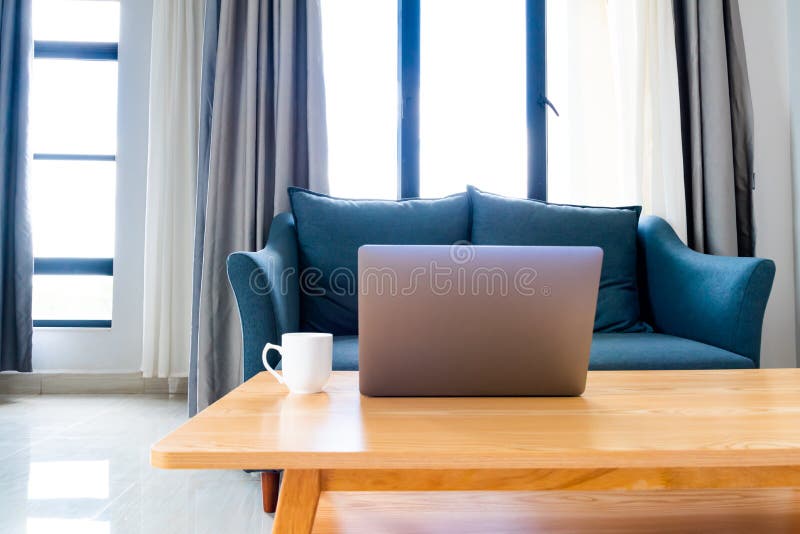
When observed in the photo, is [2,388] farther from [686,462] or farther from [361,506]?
[686,462]

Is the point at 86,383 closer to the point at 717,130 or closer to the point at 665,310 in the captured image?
the point at 665,310

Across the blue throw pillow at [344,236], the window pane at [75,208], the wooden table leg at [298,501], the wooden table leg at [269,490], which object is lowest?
the wooden table leg at [269,490]

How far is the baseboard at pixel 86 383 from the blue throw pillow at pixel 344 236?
4.14 feet

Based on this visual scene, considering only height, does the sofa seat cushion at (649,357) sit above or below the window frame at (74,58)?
below

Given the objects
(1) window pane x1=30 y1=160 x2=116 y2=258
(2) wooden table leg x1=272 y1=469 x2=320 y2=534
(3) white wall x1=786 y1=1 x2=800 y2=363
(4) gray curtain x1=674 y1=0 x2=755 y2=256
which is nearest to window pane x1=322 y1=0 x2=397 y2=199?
(4) gray curtain x1=674 y1=0 x2=755 y2=256

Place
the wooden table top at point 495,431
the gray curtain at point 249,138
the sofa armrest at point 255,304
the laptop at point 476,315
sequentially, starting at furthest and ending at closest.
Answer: the gray curtain at point 249,138 → the sofa armrest at point 255,304 → the laptop at point 476,315 → the wooden table top at point 495,431

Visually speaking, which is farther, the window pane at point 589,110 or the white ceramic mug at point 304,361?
the window pane at point 589,110

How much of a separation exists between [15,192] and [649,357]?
2950mm

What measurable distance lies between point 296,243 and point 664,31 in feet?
5.87

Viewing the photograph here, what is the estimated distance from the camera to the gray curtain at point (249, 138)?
215cm

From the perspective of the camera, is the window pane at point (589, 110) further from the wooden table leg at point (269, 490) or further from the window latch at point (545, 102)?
the wooden table leg at point (269, 490)

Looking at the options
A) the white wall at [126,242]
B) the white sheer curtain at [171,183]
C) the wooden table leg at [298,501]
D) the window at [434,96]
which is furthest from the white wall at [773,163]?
the white wall at [126,242]

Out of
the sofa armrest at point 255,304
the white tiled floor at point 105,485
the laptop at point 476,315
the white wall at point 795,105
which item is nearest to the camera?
the laptop at point 476,315

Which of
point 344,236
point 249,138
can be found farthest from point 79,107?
Result: point 344,236
